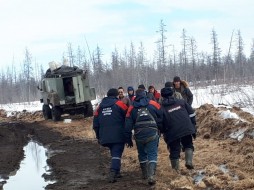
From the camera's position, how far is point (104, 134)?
28.5ft

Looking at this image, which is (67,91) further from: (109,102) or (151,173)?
(151,173)

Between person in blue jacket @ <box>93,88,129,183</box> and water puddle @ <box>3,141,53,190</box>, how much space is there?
1.55m

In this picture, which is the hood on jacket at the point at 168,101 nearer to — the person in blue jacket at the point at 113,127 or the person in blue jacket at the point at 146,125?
the person in blue jacket at the point at 146,125

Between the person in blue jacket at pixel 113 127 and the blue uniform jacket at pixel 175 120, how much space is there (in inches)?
32.6

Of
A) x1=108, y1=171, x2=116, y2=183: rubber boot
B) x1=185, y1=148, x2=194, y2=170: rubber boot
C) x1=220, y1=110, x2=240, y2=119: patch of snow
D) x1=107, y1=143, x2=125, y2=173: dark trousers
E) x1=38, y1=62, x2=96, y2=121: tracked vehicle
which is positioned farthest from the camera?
x1=38, y1=62, x2=96, y2=121: tracked vehicle

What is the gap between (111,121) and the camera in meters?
8.63

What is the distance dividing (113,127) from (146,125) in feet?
2.57

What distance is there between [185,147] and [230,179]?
1.49 meters

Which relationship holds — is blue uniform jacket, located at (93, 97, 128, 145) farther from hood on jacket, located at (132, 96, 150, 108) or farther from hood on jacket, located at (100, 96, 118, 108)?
hood on jacket, located at (132, 96, 150, 108)

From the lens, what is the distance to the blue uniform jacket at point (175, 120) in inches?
340

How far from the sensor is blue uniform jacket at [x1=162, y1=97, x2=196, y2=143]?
8625 millimetres

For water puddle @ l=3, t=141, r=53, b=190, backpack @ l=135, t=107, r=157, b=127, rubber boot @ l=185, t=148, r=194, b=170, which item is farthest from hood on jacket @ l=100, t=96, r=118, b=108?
water puddle @ l=3, t=141, r=53, b=190

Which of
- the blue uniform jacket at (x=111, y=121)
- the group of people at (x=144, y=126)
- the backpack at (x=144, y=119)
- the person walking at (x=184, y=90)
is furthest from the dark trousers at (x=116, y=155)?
the person walking at (x=184, y=90)

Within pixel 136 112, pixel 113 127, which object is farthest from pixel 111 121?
pixel 136 112
